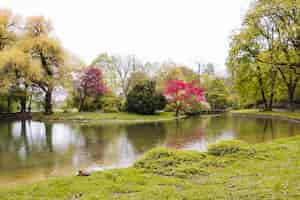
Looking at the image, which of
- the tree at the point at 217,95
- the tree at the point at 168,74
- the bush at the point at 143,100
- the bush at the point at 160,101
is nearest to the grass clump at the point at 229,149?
the bush at the point at 143,100

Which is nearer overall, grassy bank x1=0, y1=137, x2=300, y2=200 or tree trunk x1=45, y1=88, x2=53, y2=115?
grassy bank x1=0, y1=137, x2=300, y2=200

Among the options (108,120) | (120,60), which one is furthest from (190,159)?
(120,60)

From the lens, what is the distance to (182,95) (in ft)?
93.2

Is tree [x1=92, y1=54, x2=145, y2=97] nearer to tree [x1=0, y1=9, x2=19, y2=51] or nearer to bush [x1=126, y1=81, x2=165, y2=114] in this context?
bush [x1=126, y1=81, x2=165, y2=114]

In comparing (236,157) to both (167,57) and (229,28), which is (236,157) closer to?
(229,28)

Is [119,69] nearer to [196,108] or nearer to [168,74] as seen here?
[168,74]

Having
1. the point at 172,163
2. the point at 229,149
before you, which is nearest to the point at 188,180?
the point at 172,163

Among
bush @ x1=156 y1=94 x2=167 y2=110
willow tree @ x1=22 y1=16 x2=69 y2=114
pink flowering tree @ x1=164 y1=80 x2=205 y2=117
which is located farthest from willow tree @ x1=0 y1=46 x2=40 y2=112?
pink flowering tree @ x1=164 y1=80 x2=205 y2=117

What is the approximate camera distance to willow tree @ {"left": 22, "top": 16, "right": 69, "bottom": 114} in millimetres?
26438

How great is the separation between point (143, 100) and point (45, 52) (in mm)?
11333

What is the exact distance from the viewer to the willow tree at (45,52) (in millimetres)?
26438

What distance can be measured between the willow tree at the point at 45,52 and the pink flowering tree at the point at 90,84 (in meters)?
2.10

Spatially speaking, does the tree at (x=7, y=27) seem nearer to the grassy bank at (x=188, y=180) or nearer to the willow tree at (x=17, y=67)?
the willow tree at (x=17, y=67)

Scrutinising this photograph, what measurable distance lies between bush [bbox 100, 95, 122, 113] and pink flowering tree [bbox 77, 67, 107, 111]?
1.00 meters
